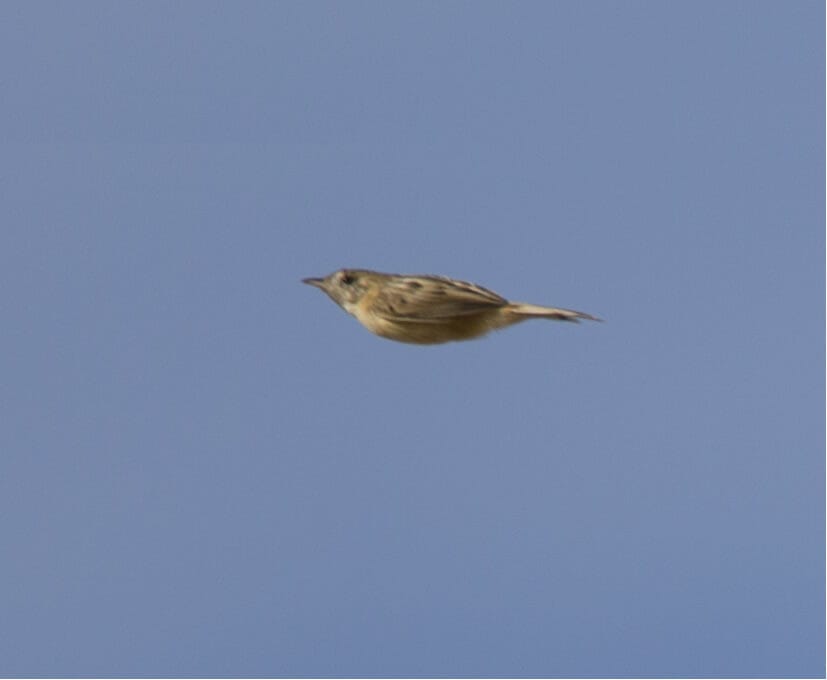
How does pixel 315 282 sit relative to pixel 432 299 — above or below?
above

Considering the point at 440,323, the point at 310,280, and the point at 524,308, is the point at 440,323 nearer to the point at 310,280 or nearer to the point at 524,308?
the point at 524,308

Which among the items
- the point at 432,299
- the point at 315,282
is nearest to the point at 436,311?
the point at 432,299

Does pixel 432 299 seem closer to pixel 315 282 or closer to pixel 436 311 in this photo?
pixel 436 311

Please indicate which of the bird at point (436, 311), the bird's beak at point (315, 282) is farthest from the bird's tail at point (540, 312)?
the bird's beak at point (315, 282)

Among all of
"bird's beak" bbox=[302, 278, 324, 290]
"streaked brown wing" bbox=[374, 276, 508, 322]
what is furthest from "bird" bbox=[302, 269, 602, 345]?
"bird's beak" bbox=[302, 278, 324, 290]

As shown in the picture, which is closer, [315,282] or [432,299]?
[432,299]

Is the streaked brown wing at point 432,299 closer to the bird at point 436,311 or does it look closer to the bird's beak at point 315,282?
the bird at point 436,311

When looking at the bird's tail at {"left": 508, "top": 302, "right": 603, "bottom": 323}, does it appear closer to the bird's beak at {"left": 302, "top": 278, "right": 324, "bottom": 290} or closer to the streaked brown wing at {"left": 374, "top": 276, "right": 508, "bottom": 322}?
the streaked brown wing at {"left": 374, "top": 276, "right": 508, "bottom": 322}

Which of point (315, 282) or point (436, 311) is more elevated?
point (315, 282)
